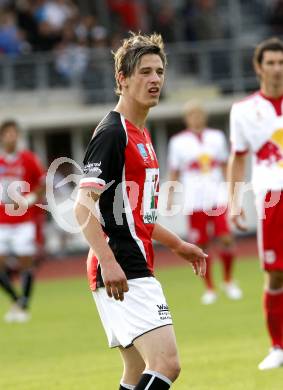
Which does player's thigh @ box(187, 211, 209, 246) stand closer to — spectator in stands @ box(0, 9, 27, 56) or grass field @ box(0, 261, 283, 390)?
grass field @ box(0, 261, 283, 390)

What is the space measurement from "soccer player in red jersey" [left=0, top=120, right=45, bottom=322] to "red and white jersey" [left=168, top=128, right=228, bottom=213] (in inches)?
87.4

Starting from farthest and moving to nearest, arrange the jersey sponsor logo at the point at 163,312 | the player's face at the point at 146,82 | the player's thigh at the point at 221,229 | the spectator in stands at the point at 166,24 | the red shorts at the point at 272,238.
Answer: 1. the spectator in stands at the point at 166,24
2. the player's thigh at the point at 221,229
3. the red shorts at the point at 272,238
4. the player's face at the point at 146,82
5. the jersey sponsor logo at the point at 163,312

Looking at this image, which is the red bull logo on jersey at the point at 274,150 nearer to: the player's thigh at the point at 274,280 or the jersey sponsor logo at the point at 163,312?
the player's thigh at the point at 274,280

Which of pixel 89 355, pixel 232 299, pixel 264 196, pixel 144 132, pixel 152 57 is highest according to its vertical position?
pixel 152 57

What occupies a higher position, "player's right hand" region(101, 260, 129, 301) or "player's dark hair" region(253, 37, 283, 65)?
"player's dark hair" region(253, 37, 283, 65)

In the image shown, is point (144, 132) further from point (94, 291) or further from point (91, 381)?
point (91, 381)

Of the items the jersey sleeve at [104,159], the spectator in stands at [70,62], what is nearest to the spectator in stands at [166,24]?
the spectator in stands at [70,62]

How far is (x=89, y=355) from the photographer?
1034cm

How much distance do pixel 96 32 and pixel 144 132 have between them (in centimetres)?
2043

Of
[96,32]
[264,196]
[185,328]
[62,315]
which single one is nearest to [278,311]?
[264,196]

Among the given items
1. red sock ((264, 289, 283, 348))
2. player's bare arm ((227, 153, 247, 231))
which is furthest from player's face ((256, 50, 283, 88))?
red sock ((264, 289, 283, 348))

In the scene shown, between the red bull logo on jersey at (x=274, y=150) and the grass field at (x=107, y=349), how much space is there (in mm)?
1594

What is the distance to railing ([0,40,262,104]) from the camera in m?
24.8

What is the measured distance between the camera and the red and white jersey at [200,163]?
1559cm
